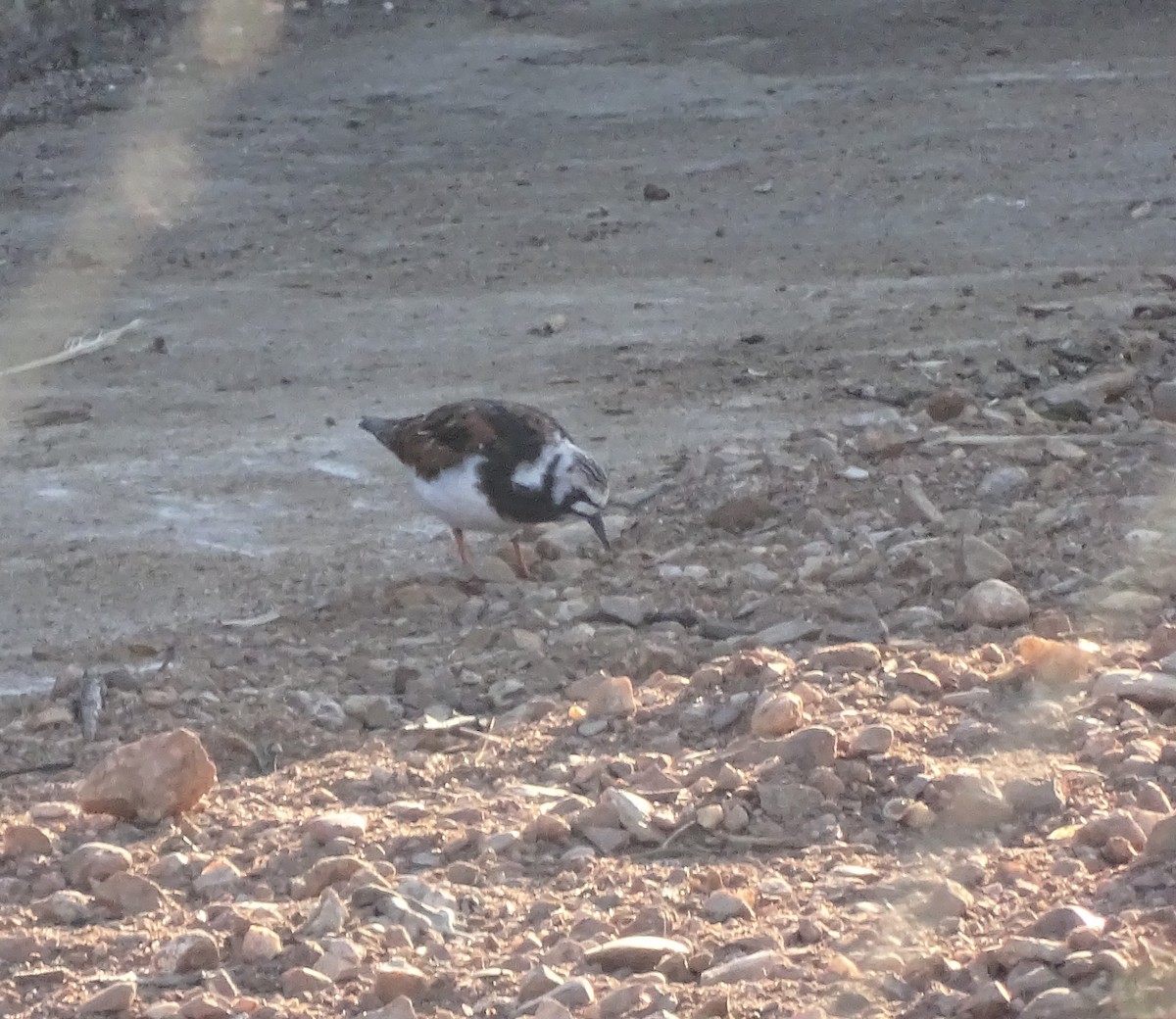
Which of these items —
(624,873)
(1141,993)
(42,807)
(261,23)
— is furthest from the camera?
(261,23)

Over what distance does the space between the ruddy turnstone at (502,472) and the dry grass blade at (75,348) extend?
3.85 m

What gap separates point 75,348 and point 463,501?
451cm

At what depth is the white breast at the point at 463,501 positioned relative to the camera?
25.1 feet

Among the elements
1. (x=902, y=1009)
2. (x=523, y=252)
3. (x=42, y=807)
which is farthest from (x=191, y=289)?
(x=902, y=1009)

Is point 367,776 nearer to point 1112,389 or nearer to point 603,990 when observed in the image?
point 603,990

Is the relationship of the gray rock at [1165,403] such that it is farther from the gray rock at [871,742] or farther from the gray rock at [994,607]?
the gray rock at [871,742]

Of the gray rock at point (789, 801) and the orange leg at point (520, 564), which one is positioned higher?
the gray rock at point (789, 801)

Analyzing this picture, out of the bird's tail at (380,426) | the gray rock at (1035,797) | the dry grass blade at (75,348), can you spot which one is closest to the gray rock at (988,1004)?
the gray rock at (1035,797)

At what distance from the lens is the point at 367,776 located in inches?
211

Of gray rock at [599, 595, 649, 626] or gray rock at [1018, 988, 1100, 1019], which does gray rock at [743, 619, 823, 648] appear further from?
gray rock at [1018, 988, 1100, 1019]

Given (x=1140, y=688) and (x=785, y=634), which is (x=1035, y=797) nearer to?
(x=1140, y=688)

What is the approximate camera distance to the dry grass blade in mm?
11266

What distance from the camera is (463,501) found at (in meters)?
7.68

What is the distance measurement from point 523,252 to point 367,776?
872 cm
